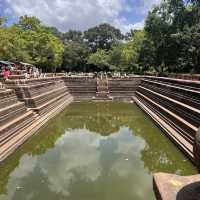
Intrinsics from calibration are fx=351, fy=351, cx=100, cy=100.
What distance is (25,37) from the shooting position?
5094 centimetres

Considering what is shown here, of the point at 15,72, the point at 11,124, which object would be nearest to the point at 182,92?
the point at 11,124

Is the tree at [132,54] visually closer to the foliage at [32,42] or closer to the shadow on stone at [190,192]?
the foliage at [32,42]

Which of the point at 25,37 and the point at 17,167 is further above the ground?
the point at 25,37

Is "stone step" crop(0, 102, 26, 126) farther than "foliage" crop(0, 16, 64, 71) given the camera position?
No

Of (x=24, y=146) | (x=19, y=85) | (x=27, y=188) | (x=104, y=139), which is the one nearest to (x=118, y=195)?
(x=27, y=188)

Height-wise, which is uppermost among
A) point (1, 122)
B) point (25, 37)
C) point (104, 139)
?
point (25, 37)

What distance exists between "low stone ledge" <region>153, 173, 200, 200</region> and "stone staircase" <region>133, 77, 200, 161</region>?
4.77m

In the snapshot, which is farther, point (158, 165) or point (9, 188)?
point (158, 165)

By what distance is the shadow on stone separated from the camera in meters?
6.06

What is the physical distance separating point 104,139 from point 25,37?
3695 cm

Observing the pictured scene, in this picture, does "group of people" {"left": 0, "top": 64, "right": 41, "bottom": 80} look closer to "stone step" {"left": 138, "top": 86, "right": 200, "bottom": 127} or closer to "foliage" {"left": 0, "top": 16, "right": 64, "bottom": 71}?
"foliage" {"left": 0, "top": 16, "right": 64, "bottom": 71}

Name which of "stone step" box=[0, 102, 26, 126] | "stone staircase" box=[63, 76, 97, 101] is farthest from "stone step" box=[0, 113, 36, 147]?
"stone staircase" box=[63, 76, 97, 101]

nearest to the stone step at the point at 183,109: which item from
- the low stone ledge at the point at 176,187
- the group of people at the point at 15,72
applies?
the low stone ledge at the point at 176,187

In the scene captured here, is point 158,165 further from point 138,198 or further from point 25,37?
point 25,37
